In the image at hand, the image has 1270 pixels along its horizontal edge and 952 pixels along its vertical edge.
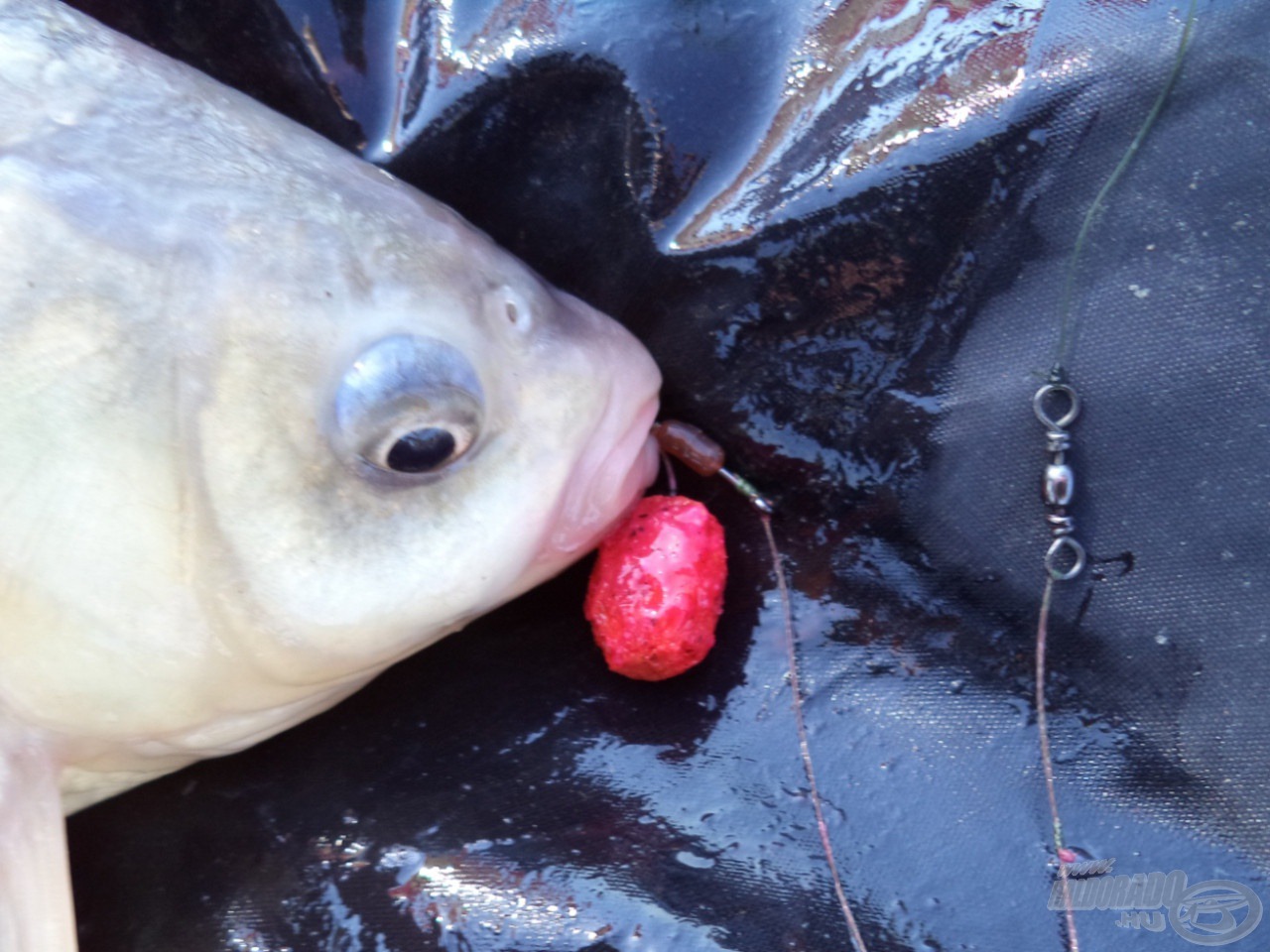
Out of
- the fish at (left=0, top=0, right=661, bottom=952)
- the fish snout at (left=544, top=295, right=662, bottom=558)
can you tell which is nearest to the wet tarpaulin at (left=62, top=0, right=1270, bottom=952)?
the fish snout at (left=544, top=295, right=662, bottom=558)

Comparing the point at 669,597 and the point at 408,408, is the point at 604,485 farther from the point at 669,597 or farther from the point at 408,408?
the point at 408,408

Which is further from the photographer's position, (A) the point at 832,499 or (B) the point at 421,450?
(A) the point at 832,499

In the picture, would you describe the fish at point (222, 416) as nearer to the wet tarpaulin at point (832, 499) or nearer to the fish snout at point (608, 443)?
the fish snout at point (608, 443)

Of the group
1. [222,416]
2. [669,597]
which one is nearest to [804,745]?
[669,597]

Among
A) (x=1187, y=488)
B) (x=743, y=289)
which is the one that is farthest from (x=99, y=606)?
(x=1187, y=488)

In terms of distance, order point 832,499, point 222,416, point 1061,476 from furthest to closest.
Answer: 1. point 832,499
2. point 1061,476
3. point 222,416

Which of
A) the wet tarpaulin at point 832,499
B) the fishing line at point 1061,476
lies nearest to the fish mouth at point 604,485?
the wet tarpaulin at point 832,499

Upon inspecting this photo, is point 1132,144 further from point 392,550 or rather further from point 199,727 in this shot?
point 199,727
